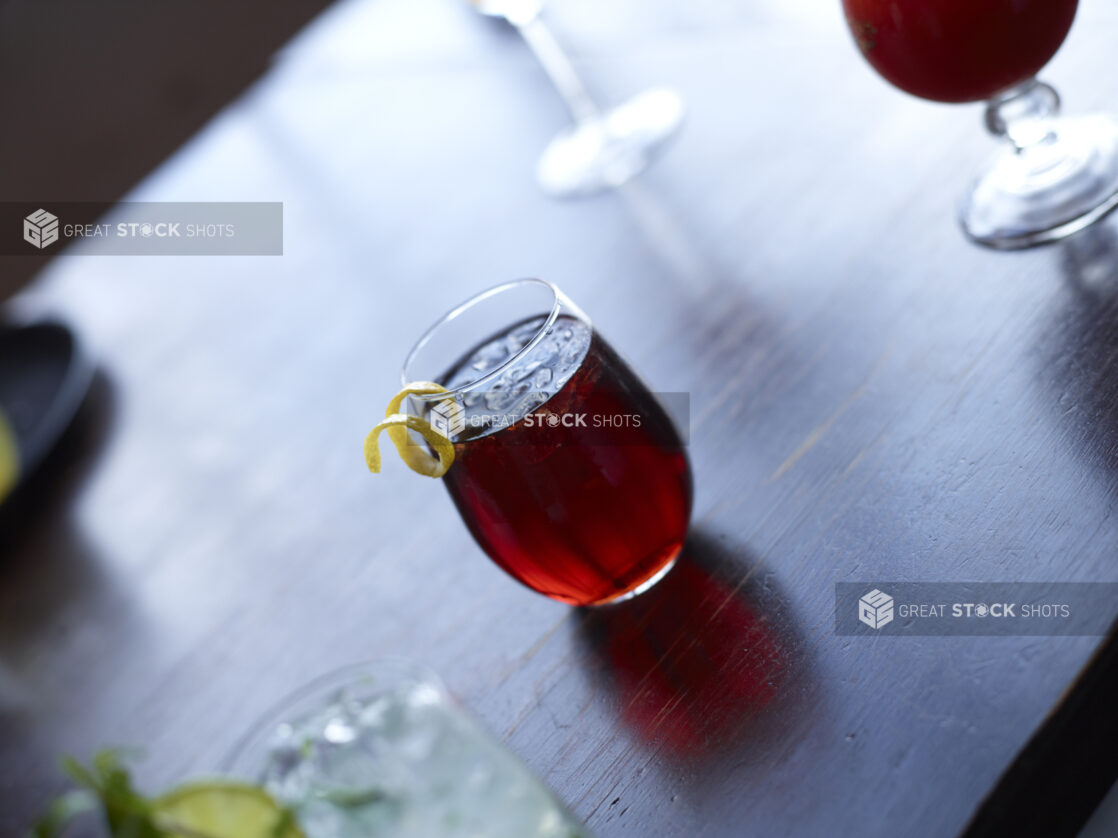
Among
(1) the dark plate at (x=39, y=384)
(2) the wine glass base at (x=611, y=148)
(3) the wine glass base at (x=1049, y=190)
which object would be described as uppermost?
(1) the dark plate at (x=39, y=384)

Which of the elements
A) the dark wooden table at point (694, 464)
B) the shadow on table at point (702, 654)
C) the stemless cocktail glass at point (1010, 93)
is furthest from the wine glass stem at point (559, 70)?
the shadow on table at point (702, 654)

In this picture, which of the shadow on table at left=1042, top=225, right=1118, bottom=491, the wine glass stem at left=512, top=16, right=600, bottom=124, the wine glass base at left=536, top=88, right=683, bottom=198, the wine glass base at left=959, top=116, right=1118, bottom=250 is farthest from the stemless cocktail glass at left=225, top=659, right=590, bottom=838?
the wine glass stem at left=512, top=16, right=600, bottom=124

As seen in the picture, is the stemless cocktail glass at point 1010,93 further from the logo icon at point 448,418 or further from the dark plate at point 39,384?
the dark plate at point 39,384

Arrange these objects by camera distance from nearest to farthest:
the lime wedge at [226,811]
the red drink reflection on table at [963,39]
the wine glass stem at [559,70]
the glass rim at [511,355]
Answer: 1. the lime wedge at [226,811]
2. the glass rim at [511,355]
3. the red drink reflection on table at [963,39]
4. the wine glass stem at [559,70]

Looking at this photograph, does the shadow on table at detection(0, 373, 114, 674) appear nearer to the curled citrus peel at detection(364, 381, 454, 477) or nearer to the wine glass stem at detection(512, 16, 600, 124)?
the curled citrus peel at detection(364, 381, 454, 477)

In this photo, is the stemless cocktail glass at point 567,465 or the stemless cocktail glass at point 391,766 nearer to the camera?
the stemless cocktail glass at point 391,766

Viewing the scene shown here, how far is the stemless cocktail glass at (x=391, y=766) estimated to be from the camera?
18.9 inches

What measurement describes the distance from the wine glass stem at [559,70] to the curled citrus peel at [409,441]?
801 millimetres

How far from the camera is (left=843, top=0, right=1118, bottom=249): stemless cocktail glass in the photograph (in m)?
0.71

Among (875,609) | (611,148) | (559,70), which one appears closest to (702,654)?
(875,609)

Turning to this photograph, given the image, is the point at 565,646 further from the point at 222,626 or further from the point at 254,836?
the point at 222,626

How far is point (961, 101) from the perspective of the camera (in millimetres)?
766

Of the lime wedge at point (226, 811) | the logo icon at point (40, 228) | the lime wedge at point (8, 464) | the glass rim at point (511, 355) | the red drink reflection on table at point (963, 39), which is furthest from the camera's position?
the logo icon at point (40, 228)

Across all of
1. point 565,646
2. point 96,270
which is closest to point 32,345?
point 96,270
